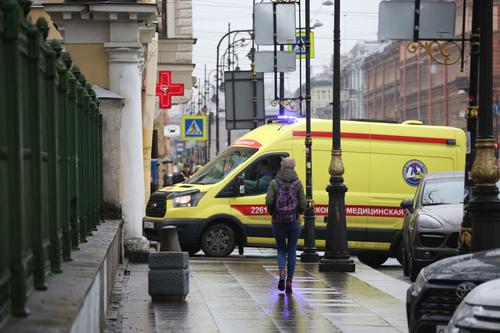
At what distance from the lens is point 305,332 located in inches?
497

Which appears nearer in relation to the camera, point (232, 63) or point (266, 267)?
point (266, 267)

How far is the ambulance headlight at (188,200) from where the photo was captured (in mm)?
26109

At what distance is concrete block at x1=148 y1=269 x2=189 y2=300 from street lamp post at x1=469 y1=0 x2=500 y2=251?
4181mm

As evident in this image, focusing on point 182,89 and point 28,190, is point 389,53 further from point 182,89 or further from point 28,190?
point 28,190

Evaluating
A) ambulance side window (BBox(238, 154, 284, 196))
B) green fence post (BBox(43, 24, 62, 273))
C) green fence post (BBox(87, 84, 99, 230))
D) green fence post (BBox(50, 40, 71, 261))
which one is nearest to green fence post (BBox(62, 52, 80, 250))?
green fence post (BBox(50, 40, 71, 261))

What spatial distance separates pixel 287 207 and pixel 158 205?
9.84 m

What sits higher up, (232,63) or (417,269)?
(232,63)

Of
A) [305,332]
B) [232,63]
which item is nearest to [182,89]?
[232,63]

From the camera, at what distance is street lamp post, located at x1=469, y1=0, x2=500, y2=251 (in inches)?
485

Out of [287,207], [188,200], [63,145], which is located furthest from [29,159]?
[188,200]

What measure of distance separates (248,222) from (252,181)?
87cm

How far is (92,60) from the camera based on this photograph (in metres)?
21.6

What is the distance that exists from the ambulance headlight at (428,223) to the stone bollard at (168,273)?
218 inches

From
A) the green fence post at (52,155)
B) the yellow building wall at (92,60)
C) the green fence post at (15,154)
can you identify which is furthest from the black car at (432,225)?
the green fence post at (15,154)
